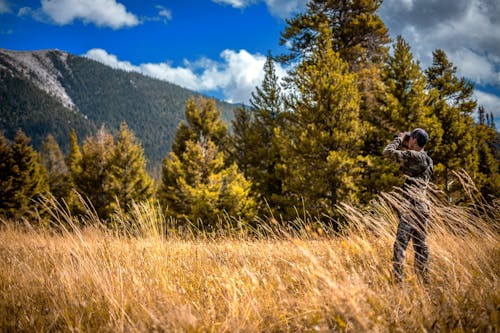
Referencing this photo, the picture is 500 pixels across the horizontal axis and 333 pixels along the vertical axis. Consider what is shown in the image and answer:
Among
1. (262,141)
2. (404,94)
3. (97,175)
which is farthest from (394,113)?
(97,175)

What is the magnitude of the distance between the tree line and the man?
4.11m

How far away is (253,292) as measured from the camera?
237 cm

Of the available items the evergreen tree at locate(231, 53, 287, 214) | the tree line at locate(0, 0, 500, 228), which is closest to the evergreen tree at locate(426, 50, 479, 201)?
the tree line at locate(0, 0, 500, 228)

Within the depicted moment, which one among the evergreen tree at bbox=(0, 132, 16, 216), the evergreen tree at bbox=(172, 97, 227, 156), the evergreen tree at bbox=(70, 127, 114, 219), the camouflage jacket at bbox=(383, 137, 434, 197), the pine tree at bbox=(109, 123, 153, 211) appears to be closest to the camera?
the camouflage jacket at bbox=(383, 137, 434, 197)

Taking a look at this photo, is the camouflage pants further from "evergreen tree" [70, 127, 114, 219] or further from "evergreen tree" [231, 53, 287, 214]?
"evergreen tree" [70, 127, 114, 219]

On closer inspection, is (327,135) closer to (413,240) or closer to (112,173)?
(413,240)

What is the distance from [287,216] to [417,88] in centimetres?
812

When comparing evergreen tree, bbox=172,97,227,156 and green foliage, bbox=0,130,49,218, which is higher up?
evergreen tree, bbox=172,97,227,156

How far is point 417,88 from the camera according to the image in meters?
11.4

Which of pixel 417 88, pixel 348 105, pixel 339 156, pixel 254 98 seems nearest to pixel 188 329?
pixel 339 156

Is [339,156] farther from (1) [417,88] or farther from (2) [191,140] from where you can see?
(2) [191,140]

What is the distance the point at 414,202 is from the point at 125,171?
1982 centimetres

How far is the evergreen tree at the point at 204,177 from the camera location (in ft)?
45.1

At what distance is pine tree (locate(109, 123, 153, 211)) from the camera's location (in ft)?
63.2
